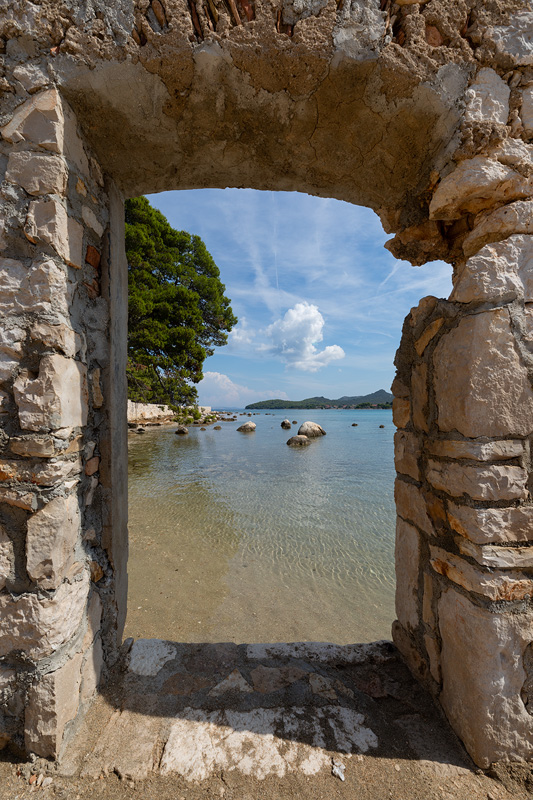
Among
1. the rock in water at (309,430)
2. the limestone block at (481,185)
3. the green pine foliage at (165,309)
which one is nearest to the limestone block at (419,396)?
the limestone block at (481,185)

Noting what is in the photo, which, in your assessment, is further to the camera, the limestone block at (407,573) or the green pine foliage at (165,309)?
the green pine foliage at (165,309)

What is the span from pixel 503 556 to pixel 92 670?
5.77 ft

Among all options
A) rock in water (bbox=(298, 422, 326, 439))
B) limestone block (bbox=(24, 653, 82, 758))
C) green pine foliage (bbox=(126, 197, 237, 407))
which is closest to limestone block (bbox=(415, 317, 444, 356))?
limestone block (bbox=(24, 653, 82, 758))

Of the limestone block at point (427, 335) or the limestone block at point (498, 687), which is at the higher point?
the limestone block at point (427, 335)

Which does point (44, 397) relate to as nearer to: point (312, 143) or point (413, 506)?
point (312, 143)

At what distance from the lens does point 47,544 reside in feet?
4.13

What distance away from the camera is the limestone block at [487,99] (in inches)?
52.8

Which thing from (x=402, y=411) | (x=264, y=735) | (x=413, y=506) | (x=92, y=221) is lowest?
(x=264, y=735)

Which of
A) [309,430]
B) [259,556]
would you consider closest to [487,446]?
[259,556]

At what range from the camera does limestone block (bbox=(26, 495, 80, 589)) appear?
1.25 m

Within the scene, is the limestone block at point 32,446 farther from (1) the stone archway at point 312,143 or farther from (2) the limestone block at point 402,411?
(2) the limestone block at point 402,411

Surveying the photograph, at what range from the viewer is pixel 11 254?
1313 mm

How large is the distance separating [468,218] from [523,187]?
224 mm

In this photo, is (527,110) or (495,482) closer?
(495,482)
